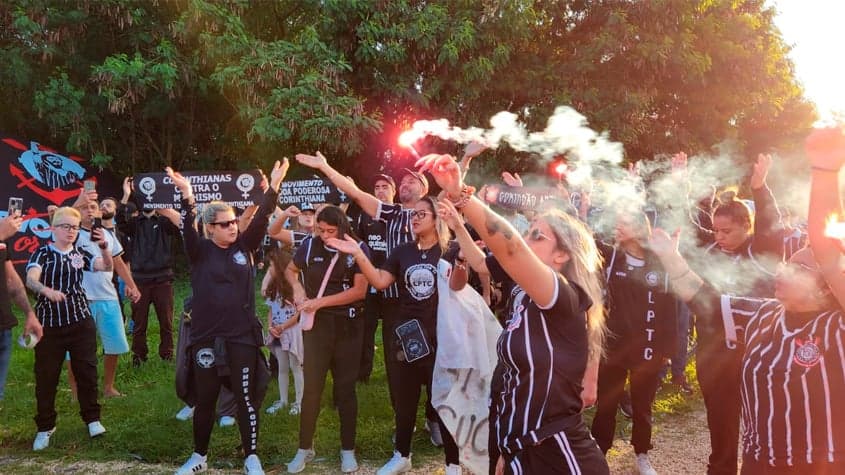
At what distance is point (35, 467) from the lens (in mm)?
5277

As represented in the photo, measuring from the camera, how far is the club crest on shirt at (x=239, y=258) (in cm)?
506

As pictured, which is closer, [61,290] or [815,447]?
[815,447]

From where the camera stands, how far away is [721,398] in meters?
4.39

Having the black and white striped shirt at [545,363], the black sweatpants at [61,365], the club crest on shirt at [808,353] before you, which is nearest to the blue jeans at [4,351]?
the black sweatpants at [61,365]

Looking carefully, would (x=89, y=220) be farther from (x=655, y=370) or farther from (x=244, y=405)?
(x=655, y=370)

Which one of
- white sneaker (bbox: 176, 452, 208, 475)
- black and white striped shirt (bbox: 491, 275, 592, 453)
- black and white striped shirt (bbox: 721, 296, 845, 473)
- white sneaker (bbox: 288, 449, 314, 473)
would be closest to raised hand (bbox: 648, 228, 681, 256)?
black and white striped shirt (bbox: 721, 296, 845, 473)

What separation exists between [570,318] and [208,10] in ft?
40.8

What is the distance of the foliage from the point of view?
13.0 meters

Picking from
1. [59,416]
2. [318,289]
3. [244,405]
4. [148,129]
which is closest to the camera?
[244,405]

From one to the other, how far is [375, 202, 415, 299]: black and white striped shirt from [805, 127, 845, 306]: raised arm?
3882 millimetres

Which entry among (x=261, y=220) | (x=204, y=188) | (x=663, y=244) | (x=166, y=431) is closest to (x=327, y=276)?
(x=261, y=220)

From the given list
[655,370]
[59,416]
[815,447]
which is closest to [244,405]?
[59,416]

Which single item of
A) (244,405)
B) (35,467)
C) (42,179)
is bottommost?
(35,467)

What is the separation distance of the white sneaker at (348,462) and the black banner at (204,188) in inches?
149
